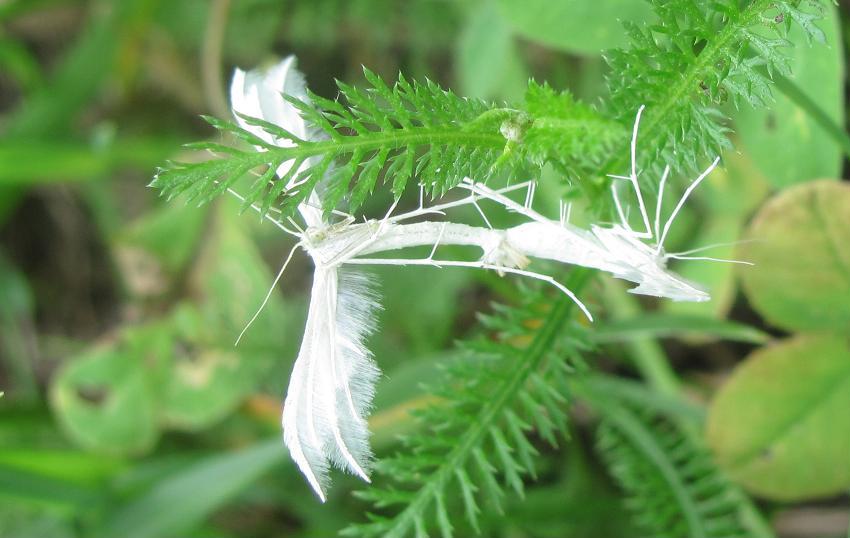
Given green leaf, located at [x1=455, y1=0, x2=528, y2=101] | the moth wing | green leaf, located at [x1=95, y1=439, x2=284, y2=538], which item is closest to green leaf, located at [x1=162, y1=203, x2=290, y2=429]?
green leaf, located at [x1=95, y1=439, x2=284, y2=538]

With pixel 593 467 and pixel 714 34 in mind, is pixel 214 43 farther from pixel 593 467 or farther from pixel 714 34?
pixel 714 34

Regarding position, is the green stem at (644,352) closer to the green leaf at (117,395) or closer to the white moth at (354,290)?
the white moth at (354,290)

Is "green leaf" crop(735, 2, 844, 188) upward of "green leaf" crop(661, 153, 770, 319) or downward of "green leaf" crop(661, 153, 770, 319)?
upward

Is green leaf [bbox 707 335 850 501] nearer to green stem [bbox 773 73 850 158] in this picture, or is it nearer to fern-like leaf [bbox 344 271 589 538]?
green stem [bbox 773 73 850 158]

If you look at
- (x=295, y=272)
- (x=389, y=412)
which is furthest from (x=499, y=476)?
(x=295, y=272)

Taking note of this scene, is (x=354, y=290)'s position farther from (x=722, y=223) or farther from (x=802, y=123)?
(x=722, y=223)

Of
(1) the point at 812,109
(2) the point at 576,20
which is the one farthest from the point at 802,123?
(2) the point at 576,20
